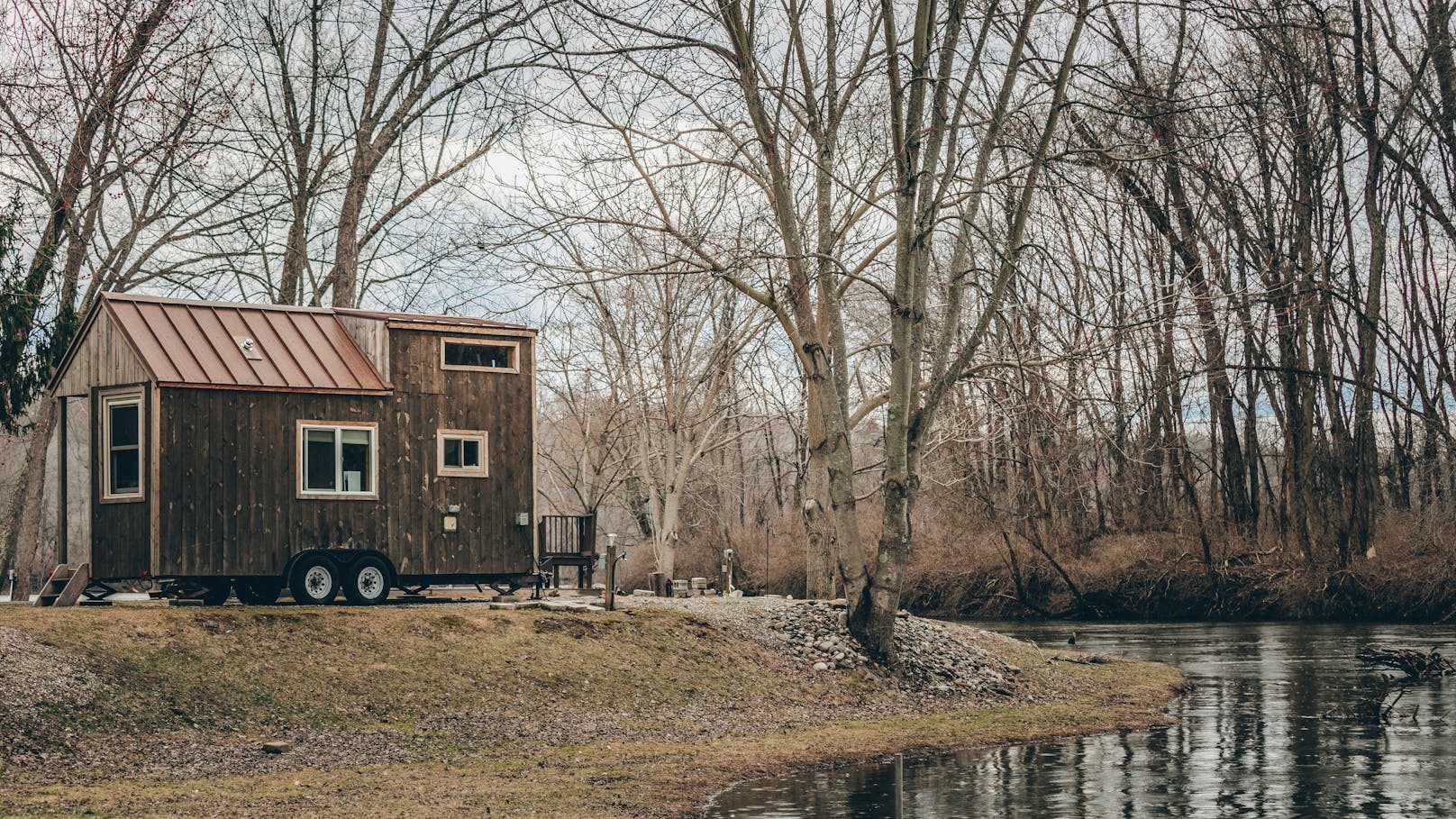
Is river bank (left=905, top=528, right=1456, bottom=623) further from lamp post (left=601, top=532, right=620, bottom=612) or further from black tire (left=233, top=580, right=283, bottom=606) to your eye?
black tire (left=233, top=580, right=283, bottom=606)

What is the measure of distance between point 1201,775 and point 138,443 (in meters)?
13.6

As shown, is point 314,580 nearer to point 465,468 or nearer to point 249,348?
point 465,468

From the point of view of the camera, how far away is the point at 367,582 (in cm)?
2047

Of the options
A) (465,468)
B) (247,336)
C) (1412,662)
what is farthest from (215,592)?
(1412,662)

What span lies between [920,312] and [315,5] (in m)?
17.9

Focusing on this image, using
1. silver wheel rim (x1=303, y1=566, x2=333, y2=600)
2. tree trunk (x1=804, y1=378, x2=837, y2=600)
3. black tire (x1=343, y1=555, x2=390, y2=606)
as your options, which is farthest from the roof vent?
tree trunk (x1=804, y1=378, x2=837, y2=600)

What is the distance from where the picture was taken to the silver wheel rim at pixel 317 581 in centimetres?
1998

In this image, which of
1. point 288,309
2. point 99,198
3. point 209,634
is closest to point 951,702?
point 209,634

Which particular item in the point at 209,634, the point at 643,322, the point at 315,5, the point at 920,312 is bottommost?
the point at 209,634

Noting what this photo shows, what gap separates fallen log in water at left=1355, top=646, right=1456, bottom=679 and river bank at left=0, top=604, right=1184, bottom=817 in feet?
13.0

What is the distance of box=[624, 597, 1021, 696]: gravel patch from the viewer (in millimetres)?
20156

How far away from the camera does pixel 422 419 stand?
2114cm

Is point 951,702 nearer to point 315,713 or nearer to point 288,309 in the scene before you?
point 315,713

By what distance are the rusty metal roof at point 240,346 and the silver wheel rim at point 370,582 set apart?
247 cm
